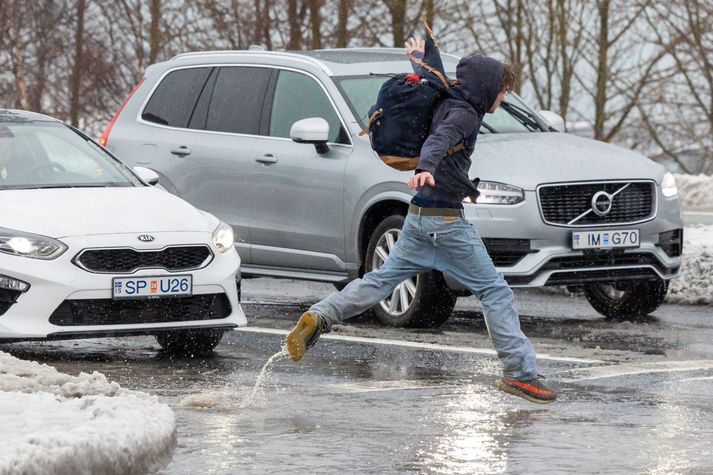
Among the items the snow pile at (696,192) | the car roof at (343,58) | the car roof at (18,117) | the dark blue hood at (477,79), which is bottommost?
the snow pile at (696,192)

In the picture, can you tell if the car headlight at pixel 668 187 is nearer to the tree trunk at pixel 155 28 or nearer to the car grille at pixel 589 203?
the car grille at pixel 589 203

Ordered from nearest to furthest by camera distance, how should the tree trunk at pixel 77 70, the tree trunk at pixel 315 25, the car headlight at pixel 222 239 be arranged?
the car headlight at pixel 222 239 < the tree trunk at pixel 315 25 < the tree trunk at pixel 77 70

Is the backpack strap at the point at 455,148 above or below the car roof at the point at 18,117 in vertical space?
above

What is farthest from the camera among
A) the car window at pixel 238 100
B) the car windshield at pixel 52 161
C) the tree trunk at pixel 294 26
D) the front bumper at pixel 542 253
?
the tree trunk at pixel 294 26

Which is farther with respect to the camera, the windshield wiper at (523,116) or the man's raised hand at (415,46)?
the windshield wiper at (523,116)

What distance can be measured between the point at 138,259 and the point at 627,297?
14.4 ft

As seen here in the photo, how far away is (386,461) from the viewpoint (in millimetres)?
6180

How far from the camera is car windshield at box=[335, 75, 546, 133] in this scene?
476 inches

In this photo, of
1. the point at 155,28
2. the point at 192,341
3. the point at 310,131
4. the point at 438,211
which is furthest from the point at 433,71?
the point at 155,28

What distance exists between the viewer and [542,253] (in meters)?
11.1

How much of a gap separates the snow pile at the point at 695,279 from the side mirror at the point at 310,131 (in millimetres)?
3389

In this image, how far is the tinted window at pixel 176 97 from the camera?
1306 cm

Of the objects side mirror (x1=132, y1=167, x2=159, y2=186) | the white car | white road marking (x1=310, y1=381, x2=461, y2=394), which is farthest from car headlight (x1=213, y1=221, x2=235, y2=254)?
white road marking (x1=310, y1=381, x2=461, y2=394)

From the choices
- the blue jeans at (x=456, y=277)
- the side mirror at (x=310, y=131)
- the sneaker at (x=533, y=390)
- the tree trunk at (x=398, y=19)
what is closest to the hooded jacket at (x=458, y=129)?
the blue jeans at (x=456, y=277)
